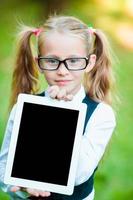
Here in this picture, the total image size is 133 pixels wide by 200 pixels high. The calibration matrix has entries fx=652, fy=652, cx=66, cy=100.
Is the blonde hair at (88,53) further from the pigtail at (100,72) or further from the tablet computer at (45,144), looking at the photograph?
the tablet computer at (45,144)

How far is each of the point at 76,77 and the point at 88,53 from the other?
6 cm

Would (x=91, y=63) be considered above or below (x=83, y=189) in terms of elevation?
above

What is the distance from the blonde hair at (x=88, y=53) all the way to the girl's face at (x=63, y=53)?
18 millimetres

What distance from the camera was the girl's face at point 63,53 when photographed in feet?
4.92

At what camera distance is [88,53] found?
1535 mm

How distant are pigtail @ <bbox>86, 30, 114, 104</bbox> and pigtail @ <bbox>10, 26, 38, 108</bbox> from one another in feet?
0.46

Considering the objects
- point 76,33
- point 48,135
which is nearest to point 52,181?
point 48,135

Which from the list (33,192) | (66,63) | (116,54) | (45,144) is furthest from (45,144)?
(116,54)

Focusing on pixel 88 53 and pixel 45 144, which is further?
pixel 88 53

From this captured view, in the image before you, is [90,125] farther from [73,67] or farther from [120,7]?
[120,7]

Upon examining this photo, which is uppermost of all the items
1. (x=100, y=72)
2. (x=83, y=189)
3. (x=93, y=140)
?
(x=100, y=72)

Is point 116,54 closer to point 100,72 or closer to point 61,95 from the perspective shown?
point 100,72

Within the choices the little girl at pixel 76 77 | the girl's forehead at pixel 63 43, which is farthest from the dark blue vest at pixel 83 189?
the girl's forehead at pixel 63 43

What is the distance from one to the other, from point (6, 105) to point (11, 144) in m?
0.31
